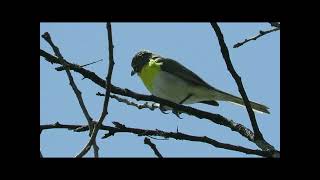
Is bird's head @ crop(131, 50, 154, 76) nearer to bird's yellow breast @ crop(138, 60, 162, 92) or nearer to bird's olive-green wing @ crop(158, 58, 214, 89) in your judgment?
bird's yellow breast @ crop(138, 60, 162, 92)

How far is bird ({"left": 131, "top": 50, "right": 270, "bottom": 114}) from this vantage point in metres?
7.36

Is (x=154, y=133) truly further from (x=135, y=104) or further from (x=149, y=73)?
(x=149, y=73)

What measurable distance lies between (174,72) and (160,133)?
4.28 meters

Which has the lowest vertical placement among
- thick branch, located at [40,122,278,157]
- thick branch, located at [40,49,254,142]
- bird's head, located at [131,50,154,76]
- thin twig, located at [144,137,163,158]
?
thin twig, located at [144,137,163,158]

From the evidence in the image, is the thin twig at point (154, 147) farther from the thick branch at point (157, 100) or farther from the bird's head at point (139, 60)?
the bird's head at point (139, 60)

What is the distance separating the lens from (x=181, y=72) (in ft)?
25.1

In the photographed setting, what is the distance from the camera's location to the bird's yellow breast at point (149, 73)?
750 cm

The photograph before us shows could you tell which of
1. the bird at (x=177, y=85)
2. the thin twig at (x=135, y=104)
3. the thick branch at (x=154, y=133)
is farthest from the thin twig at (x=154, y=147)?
the bird at (x=177, y=85)

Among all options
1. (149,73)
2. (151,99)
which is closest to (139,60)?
(149,73)

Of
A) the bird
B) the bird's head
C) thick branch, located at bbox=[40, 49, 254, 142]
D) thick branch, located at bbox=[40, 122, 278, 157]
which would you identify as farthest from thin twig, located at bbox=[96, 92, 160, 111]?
the bird's head

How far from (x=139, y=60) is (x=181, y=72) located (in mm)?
769
